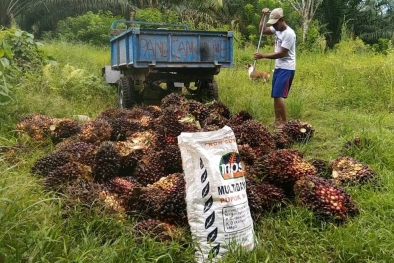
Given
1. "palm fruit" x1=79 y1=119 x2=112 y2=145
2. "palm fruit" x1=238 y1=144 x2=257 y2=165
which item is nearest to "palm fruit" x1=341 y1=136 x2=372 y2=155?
"palm fruit" x1=238 y1=144 x2=257 y2=165

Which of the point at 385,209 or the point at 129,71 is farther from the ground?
the point at 129,71

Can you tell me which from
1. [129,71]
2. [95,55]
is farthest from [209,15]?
[129,71]

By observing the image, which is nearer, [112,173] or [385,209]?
[385,209]

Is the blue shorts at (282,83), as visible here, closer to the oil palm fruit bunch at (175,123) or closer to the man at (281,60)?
the man at (281,60)

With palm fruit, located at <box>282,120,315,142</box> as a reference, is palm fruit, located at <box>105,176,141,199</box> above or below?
below

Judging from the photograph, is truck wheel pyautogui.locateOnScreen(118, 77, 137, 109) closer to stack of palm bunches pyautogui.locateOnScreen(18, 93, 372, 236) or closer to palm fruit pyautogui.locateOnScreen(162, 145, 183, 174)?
stack of palm bunches pyautogui.locateOnScreen(18, 93, 372, 236)

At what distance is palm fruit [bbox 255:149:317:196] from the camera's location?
3221 mm

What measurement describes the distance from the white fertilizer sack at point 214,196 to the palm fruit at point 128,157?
104 cm

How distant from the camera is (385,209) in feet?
9.99

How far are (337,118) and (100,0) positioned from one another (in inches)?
593

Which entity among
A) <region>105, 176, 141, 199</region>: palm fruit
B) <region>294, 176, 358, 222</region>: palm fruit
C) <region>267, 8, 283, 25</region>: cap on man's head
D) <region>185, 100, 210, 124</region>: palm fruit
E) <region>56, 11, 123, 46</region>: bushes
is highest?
<region>56, 11, 123, 46</region>: bushes

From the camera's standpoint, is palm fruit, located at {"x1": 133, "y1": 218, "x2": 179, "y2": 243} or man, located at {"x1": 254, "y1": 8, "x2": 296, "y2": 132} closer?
palm fruit, located at {"x1": 133, "y1": 218, "x2": 179, "y2": 243}

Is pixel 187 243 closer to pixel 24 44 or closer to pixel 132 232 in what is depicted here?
pixel 132 232

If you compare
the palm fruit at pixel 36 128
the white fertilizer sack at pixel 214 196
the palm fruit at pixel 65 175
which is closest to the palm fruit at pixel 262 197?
the white fertilizer sack at pixel 214 196
